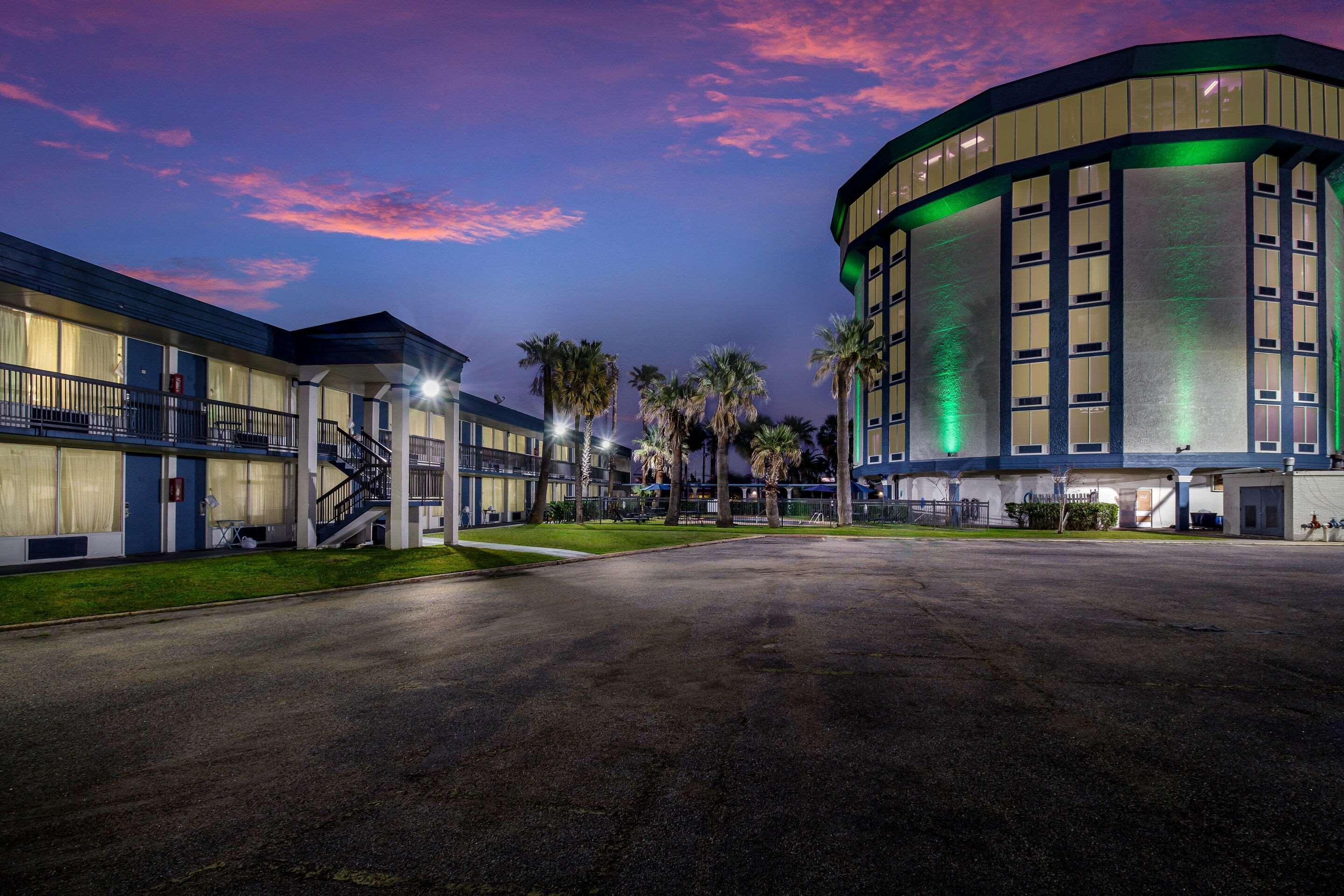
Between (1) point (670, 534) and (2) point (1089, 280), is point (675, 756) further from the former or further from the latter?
(2) point (1089, 280)

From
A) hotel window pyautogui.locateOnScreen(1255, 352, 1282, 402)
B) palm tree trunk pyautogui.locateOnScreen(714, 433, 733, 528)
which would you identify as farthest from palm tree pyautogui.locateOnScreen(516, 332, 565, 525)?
hotel window pyautogui.locateOnScreen(1255, 352, 1282, 402)

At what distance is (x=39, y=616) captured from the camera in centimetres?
1038

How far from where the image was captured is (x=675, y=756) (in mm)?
4926

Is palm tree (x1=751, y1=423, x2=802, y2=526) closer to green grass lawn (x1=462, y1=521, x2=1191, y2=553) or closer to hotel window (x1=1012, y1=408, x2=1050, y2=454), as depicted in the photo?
green grass lawn (x1=462, y1=521, x2=1191, y2=553)

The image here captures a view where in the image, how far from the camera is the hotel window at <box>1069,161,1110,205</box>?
44.2 m

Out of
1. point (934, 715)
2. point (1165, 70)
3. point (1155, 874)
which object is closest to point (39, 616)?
point (934, 715)

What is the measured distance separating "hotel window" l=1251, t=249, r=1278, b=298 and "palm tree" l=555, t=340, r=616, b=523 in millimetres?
43273

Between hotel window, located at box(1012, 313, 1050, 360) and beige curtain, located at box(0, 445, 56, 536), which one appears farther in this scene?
hotel window, located at box(1012, 313, 1050, 360)

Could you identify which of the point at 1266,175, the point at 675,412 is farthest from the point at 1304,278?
the point at 675,412

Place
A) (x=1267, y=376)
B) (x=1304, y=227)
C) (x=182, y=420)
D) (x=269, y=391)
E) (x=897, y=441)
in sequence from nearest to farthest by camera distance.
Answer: (x=182, y=420)
(x=269, y=391)
(x=1267, y=376)
(x=1304, y=227)
(x=897, y=441)

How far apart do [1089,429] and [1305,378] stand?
14207 millimetres

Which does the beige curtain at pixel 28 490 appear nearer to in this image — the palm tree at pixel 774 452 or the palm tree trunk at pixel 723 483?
the palm tree trunk at pixel 723 483

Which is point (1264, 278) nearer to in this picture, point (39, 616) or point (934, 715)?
point (934, 715)

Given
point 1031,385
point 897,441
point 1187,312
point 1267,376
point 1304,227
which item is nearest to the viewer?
point 1267,376
